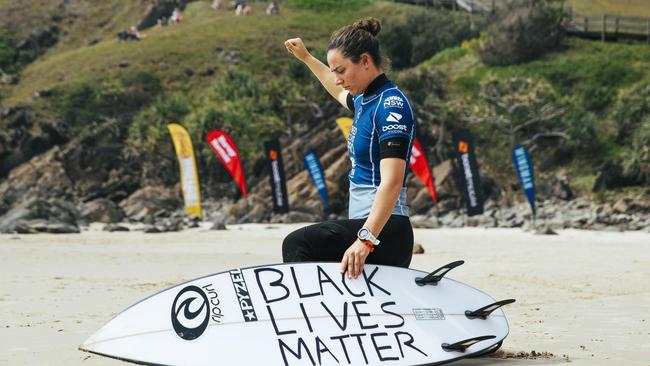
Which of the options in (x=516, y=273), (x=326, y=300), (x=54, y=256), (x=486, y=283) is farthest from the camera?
(x=54, y=256)

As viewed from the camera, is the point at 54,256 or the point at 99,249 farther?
the point at 99,249

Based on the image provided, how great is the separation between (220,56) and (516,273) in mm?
56645

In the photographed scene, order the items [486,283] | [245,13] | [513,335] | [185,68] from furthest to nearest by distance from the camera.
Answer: [245,13], [185,68], [486,283], [513,335]

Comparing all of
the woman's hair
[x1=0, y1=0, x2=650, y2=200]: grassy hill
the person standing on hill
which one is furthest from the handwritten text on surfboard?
[x1=0, y1=0, x2=650, y2=200]: grassy hill

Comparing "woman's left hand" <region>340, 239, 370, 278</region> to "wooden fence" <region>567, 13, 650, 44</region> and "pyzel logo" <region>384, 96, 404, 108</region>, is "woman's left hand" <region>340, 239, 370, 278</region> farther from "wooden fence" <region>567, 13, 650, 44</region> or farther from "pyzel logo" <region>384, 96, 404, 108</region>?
"wooden fence" <region>567, 13, 650, 44</region>

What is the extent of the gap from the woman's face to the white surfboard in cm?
94

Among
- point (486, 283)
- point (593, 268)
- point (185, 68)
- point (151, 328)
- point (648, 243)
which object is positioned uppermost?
point (151, 328)

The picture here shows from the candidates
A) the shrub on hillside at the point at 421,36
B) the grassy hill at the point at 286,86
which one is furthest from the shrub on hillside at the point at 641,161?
the shrub on hillside at the point at 421,36

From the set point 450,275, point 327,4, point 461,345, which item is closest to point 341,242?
point 461,345

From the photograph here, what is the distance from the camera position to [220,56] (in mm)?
67625

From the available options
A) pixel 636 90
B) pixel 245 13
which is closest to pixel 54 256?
pixel 636 90

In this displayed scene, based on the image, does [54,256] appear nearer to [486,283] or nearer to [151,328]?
[486,283]

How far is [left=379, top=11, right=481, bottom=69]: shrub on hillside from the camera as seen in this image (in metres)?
59.1

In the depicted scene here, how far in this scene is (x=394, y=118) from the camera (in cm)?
464
